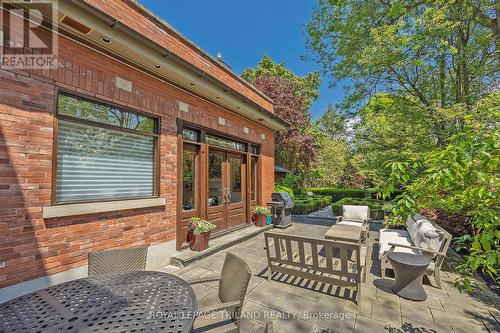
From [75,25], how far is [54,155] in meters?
1.91

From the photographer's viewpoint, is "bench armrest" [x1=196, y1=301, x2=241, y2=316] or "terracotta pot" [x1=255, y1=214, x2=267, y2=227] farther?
"terracotta pot" [x1=255, y1=214, x2=267, y2=227]

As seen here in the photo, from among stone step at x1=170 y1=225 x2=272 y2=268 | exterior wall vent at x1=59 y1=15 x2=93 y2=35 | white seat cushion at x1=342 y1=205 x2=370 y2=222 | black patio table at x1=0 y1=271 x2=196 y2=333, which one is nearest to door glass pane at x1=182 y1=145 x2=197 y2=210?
stone step at x1=170 y1=225 x2=272 y2=268

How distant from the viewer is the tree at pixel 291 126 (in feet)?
47.7

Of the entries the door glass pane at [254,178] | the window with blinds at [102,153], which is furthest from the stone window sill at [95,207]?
the door glass pane at [254,178]

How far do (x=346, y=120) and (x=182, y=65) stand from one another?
9.26m

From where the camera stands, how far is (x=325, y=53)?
10617 millimetres

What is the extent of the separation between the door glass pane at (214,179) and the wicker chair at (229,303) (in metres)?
4.00

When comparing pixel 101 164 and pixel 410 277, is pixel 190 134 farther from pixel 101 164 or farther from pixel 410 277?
pixel 410 277

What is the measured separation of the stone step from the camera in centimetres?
469

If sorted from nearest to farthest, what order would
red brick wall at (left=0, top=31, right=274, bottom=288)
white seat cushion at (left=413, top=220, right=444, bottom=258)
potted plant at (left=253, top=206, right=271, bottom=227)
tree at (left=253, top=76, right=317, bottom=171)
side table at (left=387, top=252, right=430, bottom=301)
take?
red brick wall at (left=0, top=31, right=274, bottom=288)
side table at (left=387, top=252, right=430, bottom=301)
white seat cushion at (left=413, top=220, right=444, bottom=258)
potted plant at (left=253, top=206, right=271, bottom=227)
tree at (left=253, top=76, right=317, bottom=171)

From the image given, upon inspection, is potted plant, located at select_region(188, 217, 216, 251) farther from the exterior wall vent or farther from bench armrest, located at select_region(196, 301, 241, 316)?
the exterior wall vent

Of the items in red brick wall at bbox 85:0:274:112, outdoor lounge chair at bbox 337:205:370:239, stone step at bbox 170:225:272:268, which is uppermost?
red brick wall at bbox 85:0:274:112

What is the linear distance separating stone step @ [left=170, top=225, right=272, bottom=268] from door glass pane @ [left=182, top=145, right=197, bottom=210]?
1.09 m

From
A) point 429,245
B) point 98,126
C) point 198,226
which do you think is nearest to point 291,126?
point 198,226
